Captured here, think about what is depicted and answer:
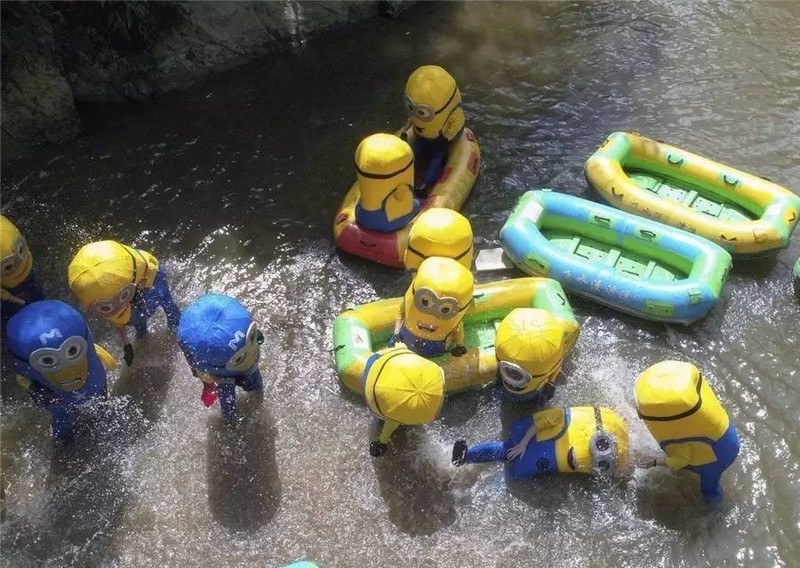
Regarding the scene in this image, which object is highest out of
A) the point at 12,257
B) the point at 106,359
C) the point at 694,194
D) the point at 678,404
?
the point at 12,257

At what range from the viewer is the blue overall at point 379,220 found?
18.4ft

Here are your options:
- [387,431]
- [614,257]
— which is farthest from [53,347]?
[614,257]

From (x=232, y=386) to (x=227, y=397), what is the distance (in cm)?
11

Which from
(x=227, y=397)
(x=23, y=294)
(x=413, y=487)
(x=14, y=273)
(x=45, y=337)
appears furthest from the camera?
(x=23, y=294)

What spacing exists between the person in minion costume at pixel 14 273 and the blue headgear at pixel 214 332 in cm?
148

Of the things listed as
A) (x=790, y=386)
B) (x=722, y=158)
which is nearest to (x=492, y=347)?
(x=790, y=386)

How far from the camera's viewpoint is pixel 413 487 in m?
4.52

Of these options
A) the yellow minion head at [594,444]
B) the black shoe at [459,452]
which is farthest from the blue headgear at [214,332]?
the yellow minion head at [594,444]

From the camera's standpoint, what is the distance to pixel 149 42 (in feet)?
24.1

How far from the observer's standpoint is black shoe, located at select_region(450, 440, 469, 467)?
4410mm

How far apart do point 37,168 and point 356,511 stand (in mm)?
4645

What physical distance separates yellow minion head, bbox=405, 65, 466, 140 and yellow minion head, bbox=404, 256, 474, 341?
1783 mm

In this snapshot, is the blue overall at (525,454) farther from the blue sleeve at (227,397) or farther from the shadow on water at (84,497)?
the shadow on water at (84,497)

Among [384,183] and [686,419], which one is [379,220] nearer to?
[384,183]
